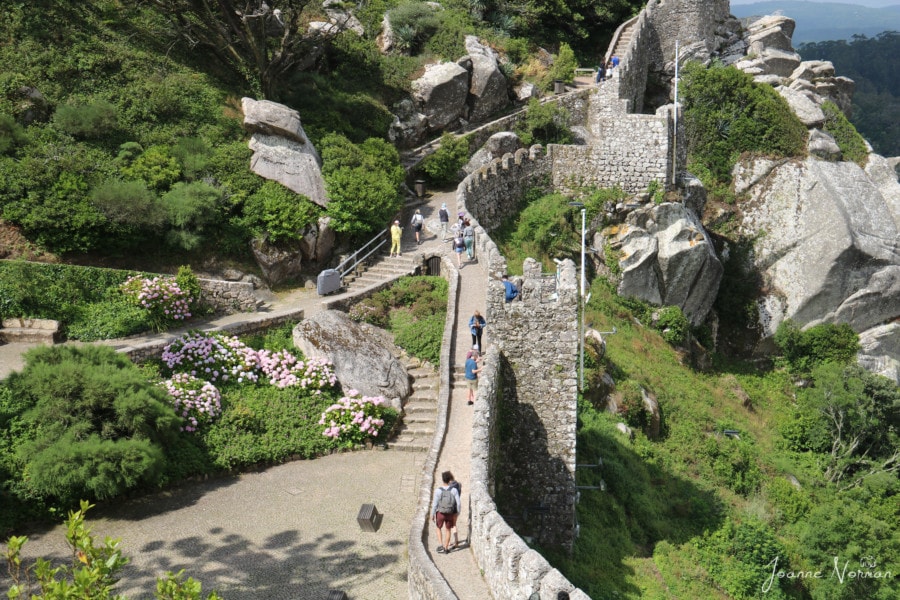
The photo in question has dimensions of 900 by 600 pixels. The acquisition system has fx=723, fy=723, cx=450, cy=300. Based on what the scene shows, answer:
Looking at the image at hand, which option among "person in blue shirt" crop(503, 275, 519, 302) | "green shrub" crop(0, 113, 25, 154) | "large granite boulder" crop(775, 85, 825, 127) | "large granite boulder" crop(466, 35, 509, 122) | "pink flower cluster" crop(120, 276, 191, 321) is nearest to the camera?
"person in blue shirt" crop(503, 275, 519, 302)

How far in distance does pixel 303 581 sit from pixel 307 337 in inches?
270

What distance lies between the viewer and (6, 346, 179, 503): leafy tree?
1170 cm

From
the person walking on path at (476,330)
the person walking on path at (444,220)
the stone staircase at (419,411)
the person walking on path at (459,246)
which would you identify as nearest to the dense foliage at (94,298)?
the stone staircase at (419,411)

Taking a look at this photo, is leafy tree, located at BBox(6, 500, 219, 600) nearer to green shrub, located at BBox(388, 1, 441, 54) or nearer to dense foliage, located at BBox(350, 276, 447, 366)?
dense foliage, located at BBox(350, 276, 447, 366)

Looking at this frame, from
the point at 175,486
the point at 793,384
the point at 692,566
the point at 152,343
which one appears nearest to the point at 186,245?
the point at 152,343

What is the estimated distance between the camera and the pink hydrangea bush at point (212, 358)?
15602 millimetres

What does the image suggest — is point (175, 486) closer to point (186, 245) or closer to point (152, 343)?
point (152, 343)

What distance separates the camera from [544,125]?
29.4 metres

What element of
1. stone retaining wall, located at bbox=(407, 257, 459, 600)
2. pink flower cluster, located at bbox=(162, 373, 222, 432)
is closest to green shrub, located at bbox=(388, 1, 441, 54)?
stone retaining wall, located at bbox=(407, 257, 459, 600)

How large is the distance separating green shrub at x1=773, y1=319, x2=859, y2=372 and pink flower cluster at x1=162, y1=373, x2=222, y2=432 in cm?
2181

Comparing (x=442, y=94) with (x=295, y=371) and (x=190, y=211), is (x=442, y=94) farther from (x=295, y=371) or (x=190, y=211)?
(x=295, y=371)

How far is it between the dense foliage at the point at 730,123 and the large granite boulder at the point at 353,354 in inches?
768

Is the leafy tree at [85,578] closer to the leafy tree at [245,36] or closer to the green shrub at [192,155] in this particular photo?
the green shrub at [192,155]

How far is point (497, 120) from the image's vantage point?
3014 cm
